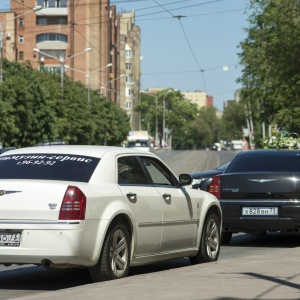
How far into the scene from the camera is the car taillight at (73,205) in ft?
35.0

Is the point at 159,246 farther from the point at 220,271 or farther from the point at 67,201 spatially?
the point at 67,201

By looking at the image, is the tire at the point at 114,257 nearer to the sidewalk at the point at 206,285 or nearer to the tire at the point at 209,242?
the sidewalk at the point at 206,285

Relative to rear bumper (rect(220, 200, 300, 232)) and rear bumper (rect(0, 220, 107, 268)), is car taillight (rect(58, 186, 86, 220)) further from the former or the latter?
rear bumper (rect(220, 200, 300, 232))

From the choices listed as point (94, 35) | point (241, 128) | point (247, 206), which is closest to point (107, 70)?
point (94, 35)

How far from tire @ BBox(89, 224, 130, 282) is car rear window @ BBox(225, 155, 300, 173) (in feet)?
20.4

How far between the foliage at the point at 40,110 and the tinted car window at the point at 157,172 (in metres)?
43.8

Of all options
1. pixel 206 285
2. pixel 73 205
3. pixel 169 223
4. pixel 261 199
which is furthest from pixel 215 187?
pixel 206 285

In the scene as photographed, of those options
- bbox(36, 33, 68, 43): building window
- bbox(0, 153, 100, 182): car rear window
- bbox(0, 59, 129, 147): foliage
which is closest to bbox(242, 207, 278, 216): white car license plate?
A: bbox(0, 153, 100, 182): car rear window

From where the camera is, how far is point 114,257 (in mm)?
11320

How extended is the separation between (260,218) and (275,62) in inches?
1680

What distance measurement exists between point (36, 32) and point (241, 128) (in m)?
58.0

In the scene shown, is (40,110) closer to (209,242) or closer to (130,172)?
(209,242)

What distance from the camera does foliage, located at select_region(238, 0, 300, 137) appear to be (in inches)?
2165

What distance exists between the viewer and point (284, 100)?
2506 inches
